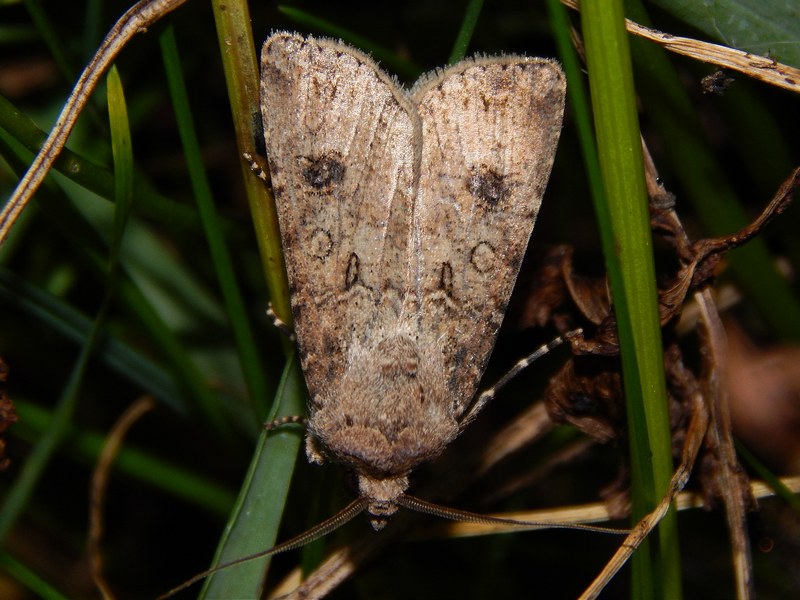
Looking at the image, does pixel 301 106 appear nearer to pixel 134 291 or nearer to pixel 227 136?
pixel 134 291

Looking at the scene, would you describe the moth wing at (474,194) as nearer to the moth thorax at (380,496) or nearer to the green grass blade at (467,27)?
the green grass blade at (467,27)

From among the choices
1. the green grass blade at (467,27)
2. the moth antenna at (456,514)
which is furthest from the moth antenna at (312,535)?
the green grass blade at (467,27)

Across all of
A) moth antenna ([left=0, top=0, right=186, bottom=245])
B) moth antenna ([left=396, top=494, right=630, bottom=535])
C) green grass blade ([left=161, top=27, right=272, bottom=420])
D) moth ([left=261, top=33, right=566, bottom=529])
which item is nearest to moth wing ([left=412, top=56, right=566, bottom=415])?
moth ([left=261, top=33, right=566, bottom=529])

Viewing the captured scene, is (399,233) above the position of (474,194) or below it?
below

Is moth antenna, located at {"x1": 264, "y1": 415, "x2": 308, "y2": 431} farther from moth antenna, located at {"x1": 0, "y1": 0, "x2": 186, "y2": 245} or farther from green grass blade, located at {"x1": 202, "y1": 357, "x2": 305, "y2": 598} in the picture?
moth antenna, located at {"x1": 0, "y1": 0, "x2": 186, "y2": 245}

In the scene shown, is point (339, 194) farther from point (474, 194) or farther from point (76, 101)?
point (76, 101)

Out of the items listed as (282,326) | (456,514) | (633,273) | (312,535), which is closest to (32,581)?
(312,535)

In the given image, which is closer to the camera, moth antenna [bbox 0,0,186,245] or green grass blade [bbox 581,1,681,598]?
green grass blade [bbox 581,1,681,598]
